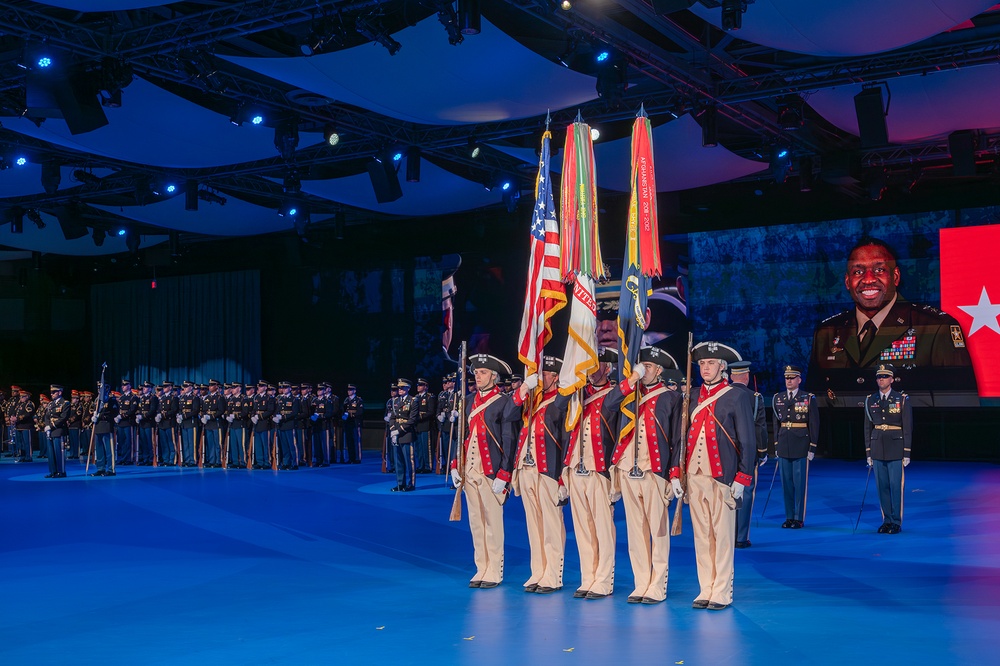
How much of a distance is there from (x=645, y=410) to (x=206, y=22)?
24.6ft

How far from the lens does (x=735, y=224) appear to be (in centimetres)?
1936

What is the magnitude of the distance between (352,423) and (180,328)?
856cm

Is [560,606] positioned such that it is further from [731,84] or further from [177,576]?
[731,84]

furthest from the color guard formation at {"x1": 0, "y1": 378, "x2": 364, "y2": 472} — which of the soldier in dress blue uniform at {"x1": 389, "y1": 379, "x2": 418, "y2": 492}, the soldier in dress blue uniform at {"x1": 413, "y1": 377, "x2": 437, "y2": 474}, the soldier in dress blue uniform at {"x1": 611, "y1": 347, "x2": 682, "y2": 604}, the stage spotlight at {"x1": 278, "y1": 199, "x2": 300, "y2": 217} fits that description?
the soldier in dress blue uniform at {"x1": 611, "y1": 347, "x2": 682, "y2": 604}

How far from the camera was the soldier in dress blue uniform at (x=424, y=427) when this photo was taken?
17.3 meters

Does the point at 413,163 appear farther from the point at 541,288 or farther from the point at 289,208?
the point at 541,288

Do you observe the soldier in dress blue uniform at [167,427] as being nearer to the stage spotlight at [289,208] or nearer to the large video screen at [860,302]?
the stage spotlight at [289,208]

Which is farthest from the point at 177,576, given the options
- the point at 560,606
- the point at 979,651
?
the point at 979,651

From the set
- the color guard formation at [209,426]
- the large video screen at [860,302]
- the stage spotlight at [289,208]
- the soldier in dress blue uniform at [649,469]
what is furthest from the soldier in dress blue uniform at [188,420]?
the soldier in dress blue uniform at [649,469]

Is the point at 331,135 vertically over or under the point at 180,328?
over

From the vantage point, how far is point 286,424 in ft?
61.2

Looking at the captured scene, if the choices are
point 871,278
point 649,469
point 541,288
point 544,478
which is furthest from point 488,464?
point 871,278

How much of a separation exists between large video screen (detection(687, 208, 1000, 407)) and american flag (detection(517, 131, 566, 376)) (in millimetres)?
11665

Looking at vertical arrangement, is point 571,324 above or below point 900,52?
below
